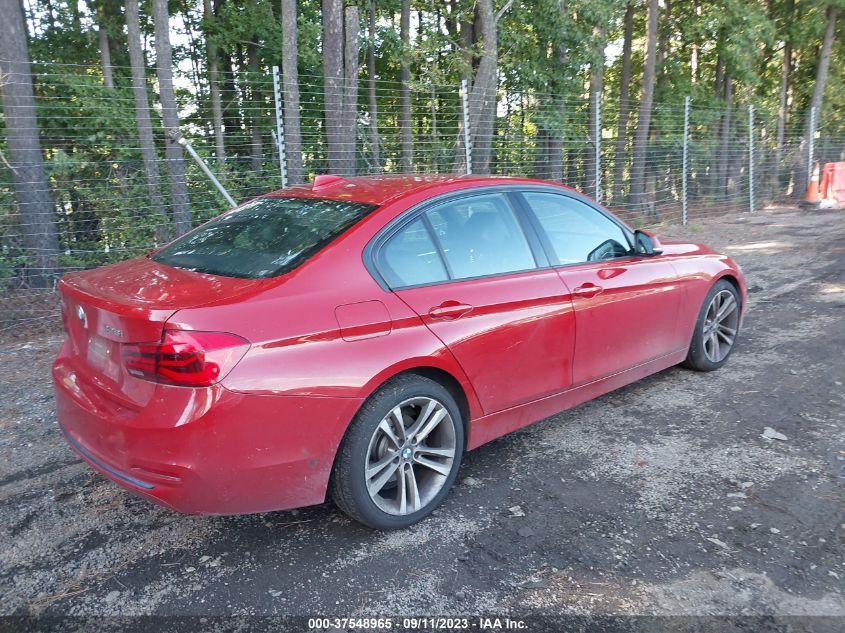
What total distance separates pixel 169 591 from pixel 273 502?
1.76 feet

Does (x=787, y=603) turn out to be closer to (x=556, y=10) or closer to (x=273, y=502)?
(x=273, y=502)

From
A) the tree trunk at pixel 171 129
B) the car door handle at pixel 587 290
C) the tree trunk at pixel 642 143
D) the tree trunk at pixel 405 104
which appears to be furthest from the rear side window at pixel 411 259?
the tree trunk at pixel 642 143

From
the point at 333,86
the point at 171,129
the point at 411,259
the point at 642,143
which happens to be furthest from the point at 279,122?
the point at 642,143

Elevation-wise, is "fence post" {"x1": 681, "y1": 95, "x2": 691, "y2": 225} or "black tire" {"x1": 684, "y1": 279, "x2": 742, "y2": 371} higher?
"fence post" {"x1": 681, "y1": 95, "x2": 691, "y2": 225}

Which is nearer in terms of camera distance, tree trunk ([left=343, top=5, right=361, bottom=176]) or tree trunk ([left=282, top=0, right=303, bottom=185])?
tree trunk ([left=282, top=0, right=303, bottom=185])

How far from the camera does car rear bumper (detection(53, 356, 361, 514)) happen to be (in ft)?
8.32

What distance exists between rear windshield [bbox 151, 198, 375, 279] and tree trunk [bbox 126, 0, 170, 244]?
5.15 m

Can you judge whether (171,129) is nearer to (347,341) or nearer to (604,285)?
(604,285)

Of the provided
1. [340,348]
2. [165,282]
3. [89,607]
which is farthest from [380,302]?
[89,607]

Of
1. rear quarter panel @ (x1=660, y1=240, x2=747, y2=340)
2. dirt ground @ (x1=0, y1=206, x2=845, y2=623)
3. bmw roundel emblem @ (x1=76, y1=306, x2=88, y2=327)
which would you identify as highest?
bmw roundel emblem @ (x1=76, y1=306, x2=88, y2=327)

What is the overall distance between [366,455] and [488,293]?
1.05 meters

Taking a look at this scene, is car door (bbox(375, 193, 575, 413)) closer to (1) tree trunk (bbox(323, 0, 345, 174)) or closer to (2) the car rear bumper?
(2) the car rear bumper

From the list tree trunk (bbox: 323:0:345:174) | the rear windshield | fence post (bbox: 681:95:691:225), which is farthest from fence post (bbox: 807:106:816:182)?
the rear windshield

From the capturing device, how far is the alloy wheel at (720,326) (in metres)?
5.11
